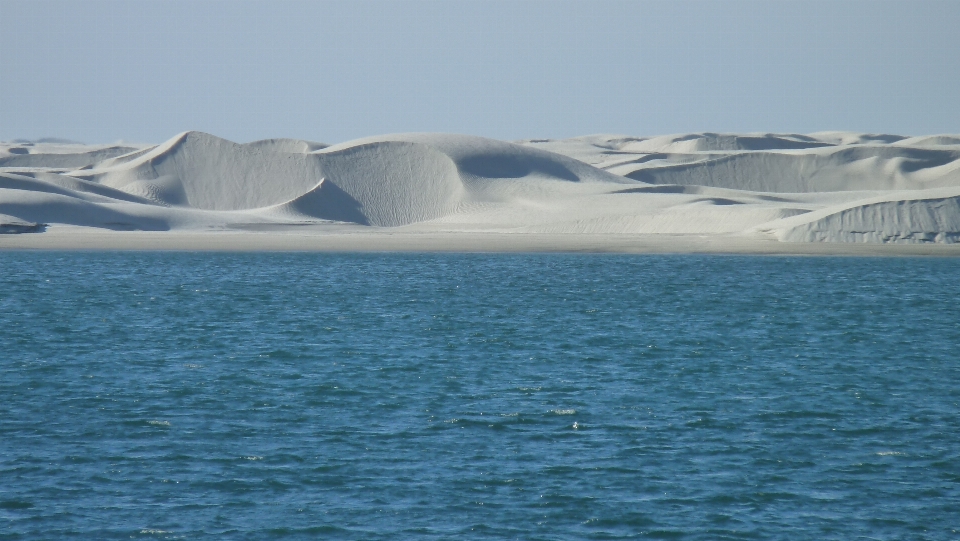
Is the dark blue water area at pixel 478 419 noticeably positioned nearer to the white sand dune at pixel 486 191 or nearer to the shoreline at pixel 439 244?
the shoreline at pixel 439 244

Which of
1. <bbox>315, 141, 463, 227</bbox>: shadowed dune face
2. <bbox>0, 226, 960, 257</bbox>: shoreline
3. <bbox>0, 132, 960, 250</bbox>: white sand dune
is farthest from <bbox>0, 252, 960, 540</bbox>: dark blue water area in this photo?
<bbox>315, 141, 463, 227</bbox>: shadowed dune face

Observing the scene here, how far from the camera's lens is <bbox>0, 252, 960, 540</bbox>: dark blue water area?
43.2 ft

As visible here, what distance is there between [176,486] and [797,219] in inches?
2087

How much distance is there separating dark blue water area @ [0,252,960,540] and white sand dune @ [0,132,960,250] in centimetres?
2676

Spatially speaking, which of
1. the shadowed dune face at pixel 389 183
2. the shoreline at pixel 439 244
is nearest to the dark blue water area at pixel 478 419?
the shoreline at pixel 439 244

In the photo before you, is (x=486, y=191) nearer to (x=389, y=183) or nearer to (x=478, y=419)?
(x=389, y=183)

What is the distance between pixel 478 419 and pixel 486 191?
7794 cm

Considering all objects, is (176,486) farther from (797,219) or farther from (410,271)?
(797,219)

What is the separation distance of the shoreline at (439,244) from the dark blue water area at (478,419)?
22.5m

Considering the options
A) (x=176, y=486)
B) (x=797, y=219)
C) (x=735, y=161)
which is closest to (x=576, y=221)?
(x=797, y=219)

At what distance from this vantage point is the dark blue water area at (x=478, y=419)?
13164 mm

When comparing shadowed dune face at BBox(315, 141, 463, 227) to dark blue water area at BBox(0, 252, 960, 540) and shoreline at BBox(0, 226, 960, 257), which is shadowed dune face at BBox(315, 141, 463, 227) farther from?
dark blue water area at BBox(0, 252, 960, 540)

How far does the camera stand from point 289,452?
15.8 metres

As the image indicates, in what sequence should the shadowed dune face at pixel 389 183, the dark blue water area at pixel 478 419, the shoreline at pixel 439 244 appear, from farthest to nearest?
the shadowed dune face at pixel 389 183
the shoreline at pixel 439 244
the dark blue water area at pixel 478 419
